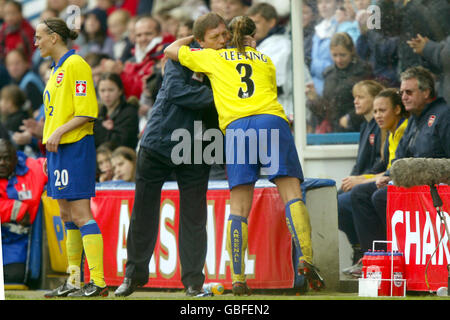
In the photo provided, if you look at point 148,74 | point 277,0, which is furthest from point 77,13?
point 277,0

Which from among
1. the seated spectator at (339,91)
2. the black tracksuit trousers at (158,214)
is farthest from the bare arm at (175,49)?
the seated spectator at (339,91)

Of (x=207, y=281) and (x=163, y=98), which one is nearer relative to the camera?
(x=163, y=98)

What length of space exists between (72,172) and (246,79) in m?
1.21

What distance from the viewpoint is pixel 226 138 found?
5309 millimetres

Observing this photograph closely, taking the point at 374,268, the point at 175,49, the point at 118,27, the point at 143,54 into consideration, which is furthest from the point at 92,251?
the point at 118,27

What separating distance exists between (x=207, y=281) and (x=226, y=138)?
130 centimetres

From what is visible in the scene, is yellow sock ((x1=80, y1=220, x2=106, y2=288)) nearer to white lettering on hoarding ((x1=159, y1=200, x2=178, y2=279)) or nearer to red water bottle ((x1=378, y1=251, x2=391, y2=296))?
white lettering on hoarding ((x1=159, y1=200, x2=178, y2=279))

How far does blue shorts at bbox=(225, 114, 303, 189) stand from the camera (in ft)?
17.1

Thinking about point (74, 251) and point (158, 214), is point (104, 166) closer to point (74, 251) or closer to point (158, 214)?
point (158, 214)

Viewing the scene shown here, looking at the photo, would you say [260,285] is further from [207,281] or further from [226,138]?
[226,138]

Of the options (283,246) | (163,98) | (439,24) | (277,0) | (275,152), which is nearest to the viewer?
(275,152)

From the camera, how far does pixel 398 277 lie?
5.40m

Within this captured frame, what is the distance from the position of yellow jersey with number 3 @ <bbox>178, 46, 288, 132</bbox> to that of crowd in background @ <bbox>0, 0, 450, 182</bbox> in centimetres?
72
